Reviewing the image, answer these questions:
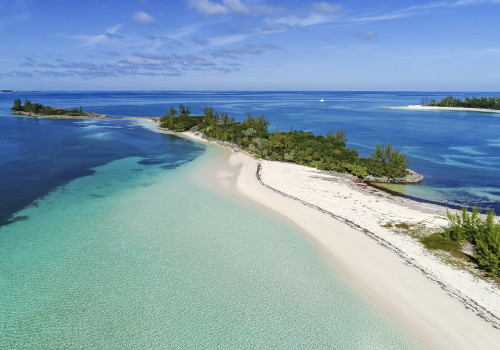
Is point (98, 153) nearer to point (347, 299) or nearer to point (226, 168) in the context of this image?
point (226, 168)

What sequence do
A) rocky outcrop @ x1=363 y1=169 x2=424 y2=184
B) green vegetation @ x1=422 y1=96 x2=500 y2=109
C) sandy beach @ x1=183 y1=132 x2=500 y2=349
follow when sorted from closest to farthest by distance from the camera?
sandy beach @ x1=183 y1=132 x2=500 y2=349 < rocky outcrop @ x1=363 y1=169 x2=424 y2=184 < green vegetation @ x1=422 y1=96 x2=500 y2=109

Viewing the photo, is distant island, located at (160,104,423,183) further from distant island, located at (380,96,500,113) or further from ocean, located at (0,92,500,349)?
distant island, located at (380,96,500,113)

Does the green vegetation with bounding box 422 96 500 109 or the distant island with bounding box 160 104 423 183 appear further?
the green vegetation with bounding box 422 96 500 109

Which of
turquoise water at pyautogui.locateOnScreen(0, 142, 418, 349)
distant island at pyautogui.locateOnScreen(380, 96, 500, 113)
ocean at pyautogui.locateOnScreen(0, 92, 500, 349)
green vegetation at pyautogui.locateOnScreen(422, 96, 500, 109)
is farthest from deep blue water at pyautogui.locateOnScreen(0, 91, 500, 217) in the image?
green vegetation at pyautogui.locateOnScreen(422, 96, 500, 109)

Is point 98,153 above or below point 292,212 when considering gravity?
above

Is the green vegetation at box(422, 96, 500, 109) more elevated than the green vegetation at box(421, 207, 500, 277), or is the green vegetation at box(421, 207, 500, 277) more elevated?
the green vegetation at box(422, 96, 500, 109)

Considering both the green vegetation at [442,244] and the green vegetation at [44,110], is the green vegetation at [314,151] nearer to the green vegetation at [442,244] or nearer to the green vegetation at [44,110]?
the green vegetation at [442,244]

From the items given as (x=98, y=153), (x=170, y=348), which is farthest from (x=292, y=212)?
(x=98, y=153)
